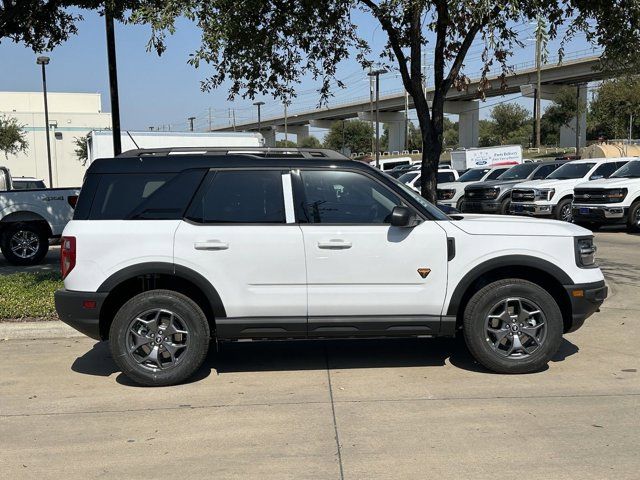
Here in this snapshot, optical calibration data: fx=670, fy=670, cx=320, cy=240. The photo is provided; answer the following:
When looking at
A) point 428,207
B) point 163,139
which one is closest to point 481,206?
point 163,139

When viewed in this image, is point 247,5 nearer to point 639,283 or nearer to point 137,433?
point 137,433

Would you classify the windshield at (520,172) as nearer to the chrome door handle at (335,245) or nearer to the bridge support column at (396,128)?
the chrome door handle at (335,245)

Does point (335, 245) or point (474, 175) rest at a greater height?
point (474, 175)

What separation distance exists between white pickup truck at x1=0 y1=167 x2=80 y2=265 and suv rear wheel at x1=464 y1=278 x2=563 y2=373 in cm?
929

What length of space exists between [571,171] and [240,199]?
1613 cm

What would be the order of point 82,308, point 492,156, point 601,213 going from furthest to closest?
point 492,156 → point 601,213 → point 82,308

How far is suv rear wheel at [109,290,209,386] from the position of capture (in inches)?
215

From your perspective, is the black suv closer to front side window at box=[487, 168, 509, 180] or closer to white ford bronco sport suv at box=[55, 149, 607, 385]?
front side window at box=[487, 168, 509, 180]

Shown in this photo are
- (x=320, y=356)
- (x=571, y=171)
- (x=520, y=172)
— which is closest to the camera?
(x=320, y=356)

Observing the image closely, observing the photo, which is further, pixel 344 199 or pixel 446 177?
pixel 446 177

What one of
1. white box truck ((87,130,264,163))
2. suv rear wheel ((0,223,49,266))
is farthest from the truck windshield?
white box truck ((87,130,264,163))

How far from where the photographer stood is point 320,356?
21.3 feet

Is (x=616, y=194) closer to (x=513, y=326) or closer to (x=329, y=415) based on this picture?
(x=513, y=326)

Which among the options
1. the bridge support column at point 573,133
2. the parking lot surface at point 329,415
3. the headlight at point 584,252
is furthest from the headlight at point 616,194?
the bridge support column at point 573,133
